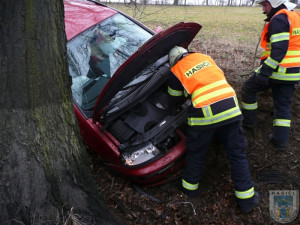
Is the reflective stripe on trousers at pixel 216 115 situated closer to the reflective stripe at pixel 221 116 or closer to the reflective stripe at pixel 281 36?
the reflective stripe at pixel 221 116

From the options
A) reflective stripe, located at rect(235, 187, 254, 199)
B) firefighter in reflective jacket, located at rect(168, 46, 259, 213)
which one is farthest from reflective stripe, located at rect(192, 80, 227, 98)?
reflective stripe, located at rect(235, 187, 254, 199)

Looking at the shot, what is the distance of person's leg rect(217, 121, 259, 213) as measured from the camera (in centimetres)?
280

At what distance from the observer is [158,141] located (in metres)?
2.97

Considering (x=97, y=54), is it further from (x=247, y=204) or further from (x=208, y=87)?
(x=247, y=204)

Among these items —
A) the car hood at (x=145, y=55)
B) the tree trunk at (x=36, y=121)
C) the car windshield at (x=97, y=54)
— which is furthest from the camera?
the car windshield at (x=97, y=54)

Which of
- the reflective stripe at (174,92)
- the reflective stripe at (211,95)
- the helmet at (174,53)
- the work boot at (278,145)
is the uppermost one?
the helmet at (174,53)

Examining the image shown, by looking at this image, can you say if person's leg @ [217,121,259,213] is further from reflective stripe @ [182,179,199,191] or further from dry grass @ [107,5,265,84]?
dry grass @ [107,5,265,84]

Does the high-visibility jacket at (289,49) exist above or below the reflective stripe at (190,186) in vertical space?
above

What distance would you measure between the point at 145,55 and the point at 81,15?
1774mm

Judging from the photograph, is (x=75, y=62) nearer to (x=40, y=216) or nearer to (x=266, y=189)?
(x=40, y=216)

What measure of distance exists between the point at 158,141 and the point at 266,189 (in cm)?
127

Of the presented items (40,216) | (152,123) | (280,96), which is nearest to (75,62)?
(152,123)

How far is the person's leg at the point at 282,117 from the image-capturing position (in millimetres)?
3303

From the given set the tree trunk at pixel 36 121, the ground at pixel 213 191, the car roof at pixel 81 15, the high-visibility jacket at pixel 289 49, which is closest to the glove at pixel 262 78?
the high-visibility jacket at pixel 289 49
